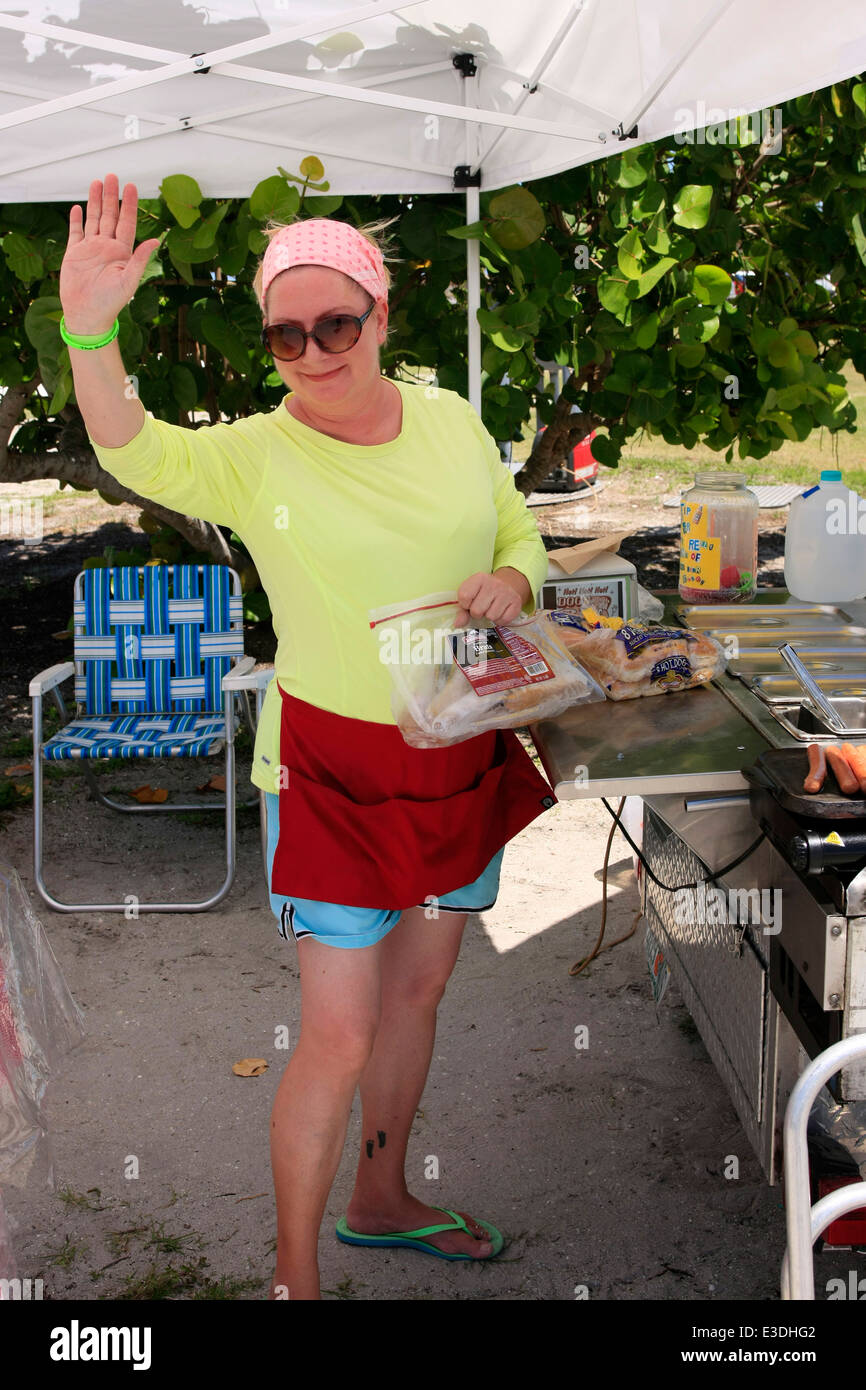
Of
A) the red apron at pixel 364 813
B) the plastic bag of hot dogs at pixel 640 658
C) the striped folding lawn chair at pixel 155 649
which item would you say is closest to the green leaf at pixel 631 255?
the striped folding lawn chair at pixel 155 649

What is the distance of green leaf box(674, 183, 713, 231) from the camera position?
15.6ft

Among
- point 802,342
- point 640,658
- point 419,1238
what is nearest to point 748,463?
point 802,342

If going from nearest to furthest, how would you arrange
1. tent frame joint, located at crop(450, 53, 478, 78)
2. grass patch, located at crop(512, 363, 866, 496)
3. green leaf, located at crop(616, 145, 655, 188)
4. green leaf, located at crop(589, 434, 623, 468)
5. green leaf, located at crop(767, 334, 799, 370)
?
tent frame joint, located at crop(450, 53, 478, 78) < green leaf, located at crop(616, 145, 655, 188) < green leaf, located at crop(767, 334, 799, 370) < green leaf, located at crop(589, 434, 623, 468) < grass patch, located at crop(512, 363, 866, 496)

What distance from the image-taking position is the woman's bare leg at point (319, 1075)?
2092mm

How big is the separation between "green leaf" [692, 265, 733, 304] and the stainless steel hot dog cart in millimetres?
2232

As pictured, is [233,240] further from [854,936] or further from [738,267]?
[854,936]

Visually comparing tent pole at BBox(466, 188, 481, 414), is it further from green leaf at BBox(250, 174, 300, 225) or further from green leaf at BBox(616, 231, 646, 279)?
green leaf at BBox(250, 174, 300, 225)

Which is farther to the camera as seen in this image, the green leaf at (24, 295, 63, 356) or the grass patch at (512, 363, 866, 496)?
the grass patch at (512, 363, 866, 496)

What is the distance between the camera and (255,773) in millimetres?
2260

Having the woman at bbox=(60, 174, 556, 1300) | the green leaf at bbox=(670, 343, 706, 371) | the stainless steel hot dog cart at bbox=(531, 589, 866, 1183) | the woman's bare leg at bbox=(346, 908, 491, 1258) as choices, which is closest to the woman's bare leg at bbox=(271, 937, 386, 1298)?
the woman at bbox=(60, 174, 556, 1300)

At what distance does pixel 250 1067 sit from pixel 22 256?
2.88 meters

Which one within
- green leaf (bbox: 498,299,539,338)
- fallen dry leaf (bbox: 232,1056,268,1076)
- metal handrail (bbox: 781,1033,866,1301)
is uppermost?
green leaf (bbox: 498,299,539,338)

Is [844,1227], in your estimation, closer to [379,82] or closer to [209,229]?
[379,82]

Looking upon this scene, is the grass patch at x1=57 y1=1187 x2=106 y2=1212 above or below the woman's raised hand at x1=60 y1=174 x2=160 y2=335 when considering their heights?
below
